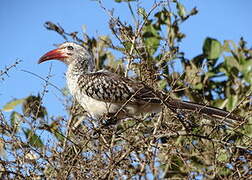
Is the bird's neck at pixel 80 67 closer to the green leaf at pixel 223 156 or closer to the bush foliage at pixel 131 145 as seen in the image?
the bush foliage at pixel 131 145

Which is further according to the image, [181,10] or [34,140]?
[181,10]

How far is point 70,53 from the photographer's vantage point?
535cm

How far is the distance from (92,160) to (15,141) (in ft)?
1.78

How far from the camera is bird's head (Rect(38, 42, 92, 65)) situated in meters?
5.30

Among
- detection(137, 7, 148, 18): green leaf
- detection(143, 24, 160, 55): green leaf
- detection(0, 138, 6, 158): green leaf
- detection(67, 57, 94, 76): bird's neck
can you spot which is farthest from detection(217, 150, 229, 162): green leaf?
detection(143, 24, 160, 55): green leaf

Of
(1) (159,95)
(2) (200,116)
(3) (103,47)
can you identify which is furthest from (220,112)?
(3) (103,47)

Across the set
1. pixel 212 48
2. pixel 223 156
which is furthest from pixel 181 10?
pixel 223 156

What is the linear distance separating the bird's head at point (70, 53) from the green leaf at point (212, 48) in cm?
145

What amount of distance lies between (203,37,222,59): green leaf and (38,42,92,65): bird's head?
145 cm

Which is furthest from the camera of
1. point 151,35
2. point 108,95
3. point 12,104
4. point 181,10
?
point 151,35

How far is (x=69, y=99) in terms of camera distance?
428 cm

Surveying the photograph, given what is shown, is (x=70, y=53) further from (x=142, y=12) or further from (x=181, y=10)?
(x=142, y=12)

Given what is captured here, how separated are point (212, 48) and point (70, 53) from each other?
169 centimetres

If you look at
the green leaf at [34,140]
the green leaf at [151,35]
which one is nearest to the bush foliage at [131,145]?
the green leaf at [34,140]
